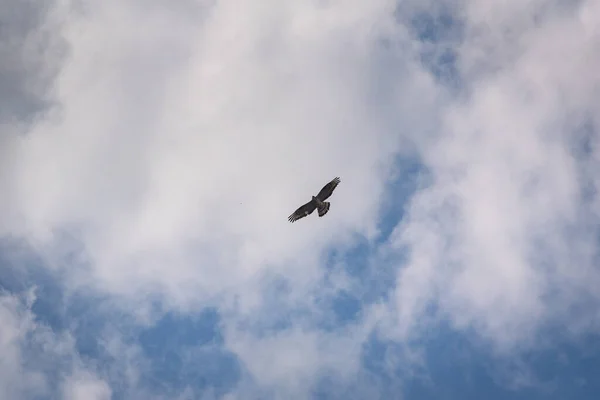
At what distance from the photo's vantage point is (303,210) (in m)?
60.6

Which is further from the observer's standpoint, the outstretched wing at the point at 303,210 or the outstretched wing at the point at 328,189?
the outstretched wing at the point at 303,210

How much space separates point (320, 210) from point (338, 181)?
380cm

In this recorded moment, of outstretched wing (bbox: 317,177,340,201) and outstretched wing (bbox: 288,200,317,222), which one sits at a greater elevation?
outstretched wing (bbox: 317,177,340,201)

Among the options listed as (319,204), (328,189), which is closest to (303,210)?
(319,204)

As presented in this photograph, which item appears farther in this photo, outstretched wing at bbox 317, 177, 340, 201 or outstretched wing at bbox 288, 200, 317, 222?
outstretched wing at bbox 288, 200, 317, 222

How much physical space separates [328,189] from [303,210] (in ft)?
11.9

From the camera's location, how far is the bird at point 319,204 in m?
58.7

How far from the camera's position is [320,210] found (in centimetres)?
6038

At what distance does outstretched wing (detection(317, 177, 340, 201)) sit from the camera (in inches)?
2306

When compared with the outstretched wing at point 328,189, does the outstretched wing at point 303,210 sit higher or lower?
lower

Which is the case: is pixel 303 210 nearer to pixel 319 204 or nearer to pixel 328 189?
pixel 319 204

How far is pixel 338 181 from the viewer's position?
2307 inches

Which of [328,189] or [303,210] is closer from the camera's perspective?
[328,189]

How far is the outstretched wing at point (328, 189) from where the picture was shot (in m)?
58.6
